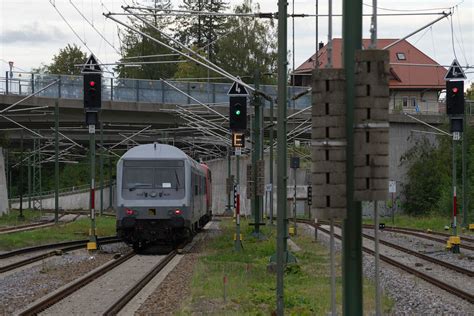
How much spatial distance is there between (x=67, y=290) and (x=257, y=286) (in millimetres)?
3469

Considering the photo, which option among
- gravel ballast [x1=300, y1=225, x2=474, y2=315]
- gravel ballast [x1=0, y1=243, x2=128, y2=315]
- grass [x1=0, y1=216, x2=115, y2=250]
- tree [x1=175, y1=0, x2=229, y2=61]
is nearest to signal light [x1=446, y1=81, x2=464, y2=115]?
gravel ballast [x1=300, y1=225, x2=474, y2=315]

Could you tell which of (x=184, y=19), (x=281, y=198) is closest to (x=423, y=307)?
(x=281, y=198)

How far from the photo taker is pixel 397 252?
2556cm

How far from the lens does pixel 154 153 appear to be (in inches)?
999

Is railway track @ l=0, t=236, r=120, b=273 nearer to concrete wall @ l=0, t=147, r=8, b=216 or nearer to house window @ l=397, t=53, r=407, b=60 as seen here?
concrete wall @ l=0, t=147, r=8, b=216

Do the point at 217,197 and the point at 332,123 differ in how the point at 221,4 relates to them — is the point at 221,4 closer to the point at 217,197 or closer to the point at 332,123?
the point at 217,197

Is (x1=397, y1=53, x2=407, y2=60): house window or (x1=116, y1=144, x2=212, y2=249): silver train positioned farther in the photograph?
(x1=397, y1=53, x2=407, y2=60): house window

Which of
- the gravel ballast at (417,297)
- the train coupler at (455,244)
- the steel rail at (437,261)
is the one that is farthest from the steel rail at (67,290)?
the train coupler at (455,244)

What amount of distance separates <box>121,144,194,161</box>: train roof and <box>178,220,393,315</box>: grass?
3.34m

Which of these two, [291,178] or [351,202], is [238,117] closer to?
[351,202]

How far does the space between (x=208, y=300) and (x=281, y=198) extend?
4129 mm

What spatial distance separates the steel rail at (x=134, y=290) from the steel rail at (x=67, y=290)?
1103 millimetres

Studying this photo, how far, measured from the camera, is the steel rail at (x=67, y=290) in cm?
1226

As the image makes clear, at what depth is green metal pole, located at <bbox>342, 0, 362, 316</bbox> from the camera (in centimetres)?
679
